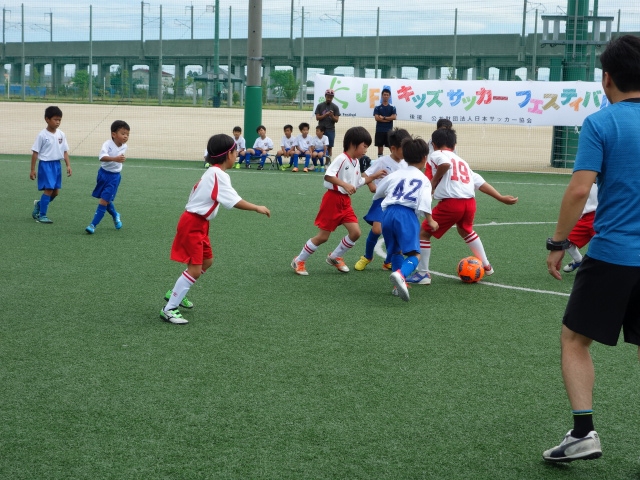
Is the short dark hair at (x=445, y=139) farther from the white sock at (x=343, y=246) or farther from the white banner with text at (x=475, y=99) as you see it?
the white banner with text at (x=475, y=99)

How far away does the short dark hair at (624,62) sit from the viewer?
3318 millimetres

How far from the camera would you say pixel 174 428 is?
3963 mm

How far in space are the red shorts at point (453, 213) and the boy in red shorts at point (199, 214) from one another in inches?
87.7

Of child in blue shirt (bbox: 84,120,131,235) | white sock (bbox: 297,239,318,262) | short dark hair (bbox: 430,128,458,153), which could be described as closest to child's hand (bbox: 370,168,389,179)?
short dark hair (bbox: 430,128,458,153)

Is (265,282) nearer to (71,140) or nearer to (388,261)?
(388,261)

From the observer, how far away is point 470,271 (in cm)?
754

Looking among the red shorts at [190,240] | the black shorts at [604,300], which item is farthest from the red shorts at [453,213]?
the black shorts at [604,300]

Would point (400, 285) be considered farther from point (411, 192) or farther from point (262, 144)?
point (262, 144)

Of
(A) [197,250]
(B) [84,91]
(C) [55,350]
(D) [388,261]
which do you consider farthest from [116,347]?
(B) [84,91]

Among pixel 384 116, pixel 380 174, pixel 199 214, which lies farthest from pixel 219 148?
Answer: pixel 384 116

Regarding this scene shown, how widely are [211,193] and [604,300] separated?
3.31m

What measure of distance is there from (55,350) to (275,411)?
5.77 ft

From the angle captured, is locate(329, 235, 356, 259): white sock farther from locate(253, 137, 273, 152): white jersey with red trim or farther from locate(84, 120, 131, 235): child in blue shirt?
locate(253, 137, 273, 152): white jersey with red trim

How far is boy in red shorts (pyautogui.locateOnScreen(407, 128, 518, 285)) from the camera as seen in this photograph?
762 cm
